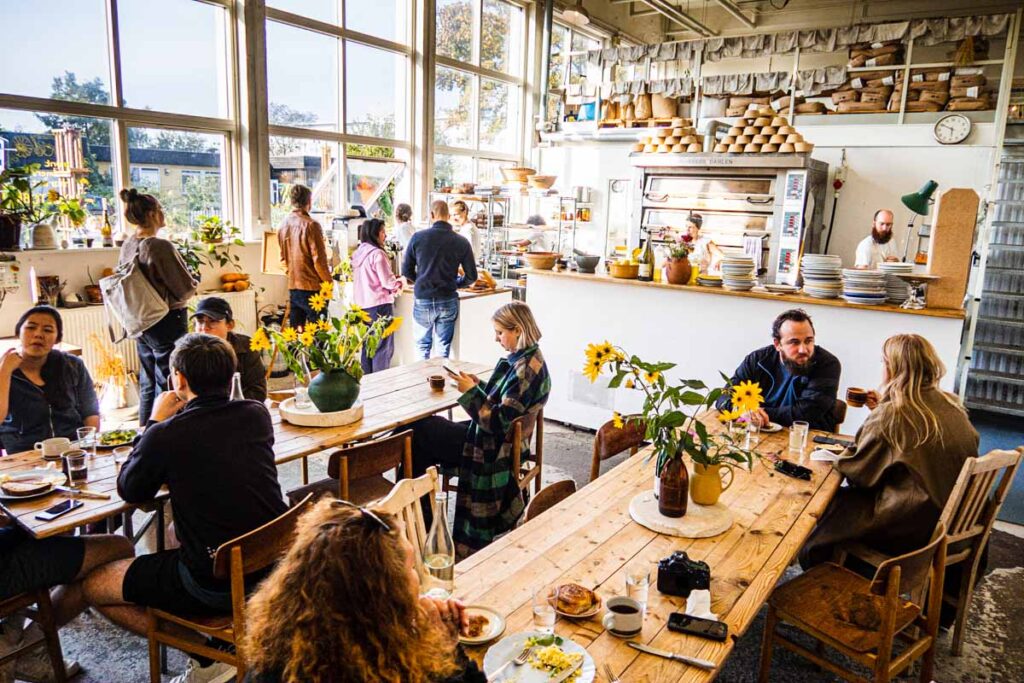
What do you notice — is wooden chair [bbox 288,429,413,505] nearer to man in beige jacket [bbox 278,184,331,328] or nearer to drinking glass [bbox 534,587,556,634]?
drinking glass [bbox 534,587,556,634]

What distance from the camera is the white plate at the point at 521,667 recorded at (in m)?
1.56

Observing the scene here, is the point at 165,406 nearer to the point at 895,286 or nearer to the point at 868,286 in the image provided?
the point at 868,286

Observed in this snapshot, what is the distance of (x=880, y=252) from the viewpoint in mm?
6617

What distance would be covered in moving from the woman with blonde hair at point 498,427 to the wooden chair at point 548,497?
739 mm

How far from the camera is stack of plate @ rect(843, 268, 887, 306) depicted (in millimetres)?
4383

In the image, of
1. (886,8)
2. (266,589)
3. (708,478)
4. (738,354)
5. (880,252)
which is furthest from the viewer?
(886,8)

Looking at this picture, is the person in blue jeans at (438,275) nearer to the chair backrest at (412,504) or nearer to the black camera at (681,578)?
the chair backrest at (412,504)

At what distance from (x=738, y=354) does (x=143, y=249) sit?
12.8 ft

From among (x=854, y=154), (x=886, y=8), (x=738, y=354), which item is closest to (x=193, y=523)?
(x=738, y=354)

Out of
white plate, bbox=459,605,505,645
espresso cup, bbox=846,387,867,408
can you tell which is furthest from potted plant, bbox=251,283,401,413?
espresso cup, bbox=846,387,867,408

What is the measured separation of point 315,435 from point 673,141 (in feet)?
20.2

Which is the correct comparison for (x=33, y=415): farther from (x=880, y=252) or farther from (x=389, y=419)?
(x=880, y=252)

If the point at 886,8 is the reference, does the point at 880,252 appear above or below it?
below

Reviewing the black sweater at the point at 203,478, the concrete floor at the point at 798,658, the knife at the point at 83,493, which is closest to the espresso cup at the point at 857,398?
the concrete floor at the point at 798,658
